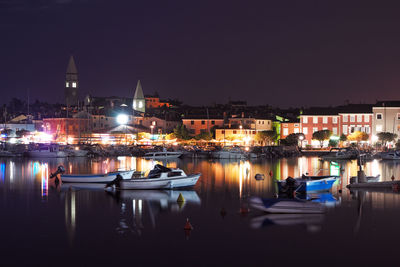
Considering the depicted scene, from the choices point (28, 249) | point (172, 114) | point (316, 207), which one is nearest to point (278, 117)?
point (172, 114)

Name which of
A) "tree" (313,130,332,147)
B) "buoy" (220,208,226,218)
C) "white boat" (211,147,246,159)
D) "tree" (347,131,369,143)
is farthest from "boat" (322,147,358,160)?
"buoy" (220,208,226,218)

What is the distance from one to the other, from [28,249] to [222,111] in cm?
10277

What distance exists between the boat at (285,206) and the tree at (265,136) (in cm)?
8078

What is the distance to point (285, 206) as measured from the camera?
25516mm

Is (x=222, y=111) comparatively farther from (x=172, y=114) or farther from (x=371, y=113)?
(x=371, y=113)

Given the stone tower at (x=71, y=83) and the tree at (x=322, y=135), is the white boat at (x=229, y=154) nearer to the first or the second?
the tree at (x=322, y=135)

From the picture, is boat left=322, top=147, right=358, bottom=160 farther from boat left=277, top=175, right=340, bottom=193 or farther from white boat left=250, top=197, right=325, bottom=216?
white boat left=250, top=197, right=325, bottom=216

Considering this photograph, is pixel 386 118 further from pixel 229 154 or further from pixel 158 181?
pixel 158 181

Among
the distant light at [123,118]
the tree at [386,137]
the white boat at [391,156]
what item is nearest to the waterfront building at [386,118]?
the tree at [386,137]

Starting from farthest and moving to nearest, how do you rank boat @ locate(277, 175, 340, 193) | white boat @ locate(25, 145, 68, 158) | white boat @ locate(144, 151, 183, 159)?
white boat @ locate(25, 145, 68, 158), white boat @ locate(144, 151, 183, 159), boat @ locate(277, 175, 340, 193)

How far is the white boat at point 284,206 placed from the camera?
2550 cm

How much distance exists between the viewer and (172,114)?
127688 millimetres

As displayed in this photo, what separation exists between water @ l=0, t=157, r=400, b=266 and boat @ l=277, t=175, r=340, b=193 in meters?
1.18

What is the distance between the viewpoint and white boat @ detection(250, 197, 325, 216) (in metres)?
25.5
